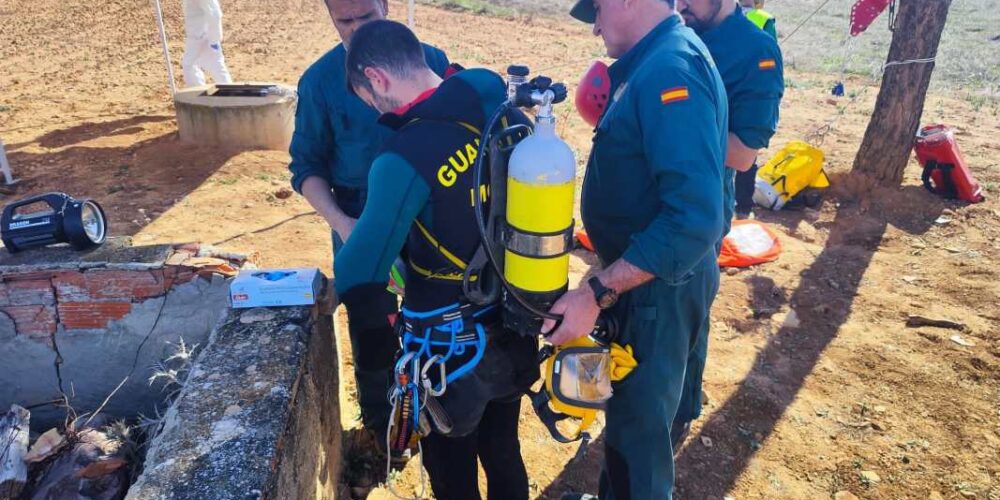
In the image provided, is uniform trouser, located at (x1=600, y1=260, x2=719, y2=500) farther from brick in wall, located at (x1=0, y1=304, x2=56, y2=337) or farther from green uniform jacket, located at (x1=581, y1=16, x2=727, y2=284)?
brick in wall, located at (x1=0, y1=304, x2=56, y2=337)

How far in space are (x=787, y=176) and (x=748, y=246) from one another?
4.63 ft

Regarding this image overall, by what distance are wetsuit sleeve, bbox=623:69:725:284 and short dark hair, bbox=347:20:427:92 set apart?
0.72 m

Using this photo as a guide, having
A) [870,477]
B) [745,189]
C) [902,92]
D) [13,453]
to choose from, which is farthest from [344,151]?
[902,92]

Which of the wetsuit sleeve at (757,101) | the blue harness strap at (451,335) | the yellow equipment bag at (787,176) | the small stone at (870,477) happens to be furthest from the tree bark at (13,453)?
the yellow equipment bag at (787,176)

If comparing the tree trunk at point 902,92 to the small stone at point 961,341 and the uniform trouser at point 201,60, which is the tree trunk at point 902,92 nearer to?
the small stone at point 961,341

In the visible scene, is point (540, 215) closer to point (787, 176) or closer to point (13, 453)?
point (13, 453)

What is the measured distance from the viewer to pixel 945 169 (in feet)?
22.8

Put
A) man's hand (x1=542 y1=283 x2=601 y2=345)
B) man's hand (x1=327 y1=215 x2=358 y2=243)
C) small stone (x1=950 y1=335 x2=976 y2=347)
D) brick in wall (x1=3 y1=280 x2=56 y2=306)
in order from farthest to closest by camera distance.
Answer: small stone (x1=950 y1=335 x2=976 y2=347) < brick in wall (x1=3 y1=280 x2=56 y2=306) < man's hand (x1=327 y1=215 x2=358 y2=243) < man's hand (x1=542 y1=283 x2=601 y2=345)

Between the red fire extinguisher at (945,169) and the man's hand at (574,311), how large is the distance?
6.60 metres

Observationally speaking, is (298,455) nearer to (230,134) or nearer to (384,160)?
(384,160)

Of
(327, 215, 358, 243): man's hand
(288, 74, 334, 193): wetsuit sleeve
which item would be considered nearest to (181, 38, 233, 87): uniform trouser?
(288, 74, 334, 193): wetsuit sleeve

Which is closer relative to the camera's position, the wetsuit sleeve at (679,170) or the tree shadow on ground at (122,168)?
the wetsuit sleeve at (679,170)

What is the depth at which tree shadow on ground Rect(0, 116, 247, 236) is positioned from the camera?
661cm

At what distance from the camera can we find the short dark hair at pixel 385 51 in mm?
2037
